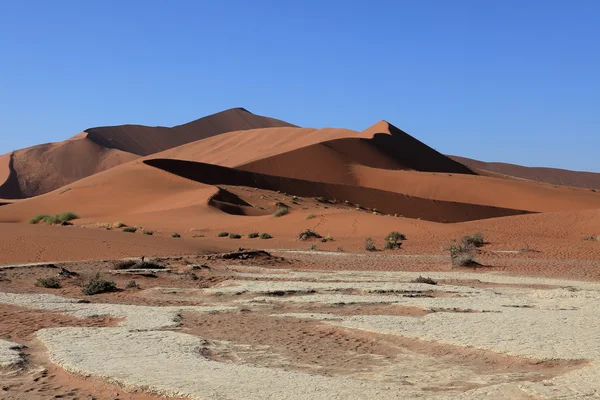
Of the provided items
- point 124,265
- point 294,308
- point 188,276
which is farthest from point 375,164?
point 294,308

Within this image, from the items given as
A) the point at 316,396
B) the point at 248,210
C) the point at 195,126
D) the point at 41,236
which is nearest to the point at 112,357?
the point at 316,396

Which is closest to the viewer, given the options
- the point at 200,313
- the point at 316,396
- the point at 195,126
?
the point at 316,396

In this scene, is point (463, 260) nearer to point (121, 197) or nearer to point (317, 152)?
point (121, 197)

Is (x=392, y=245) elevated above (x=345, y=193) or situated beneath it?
situated beneath

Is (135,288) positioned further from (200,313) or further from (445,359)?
(445,359)

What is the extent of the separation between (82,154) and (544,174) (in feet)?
309

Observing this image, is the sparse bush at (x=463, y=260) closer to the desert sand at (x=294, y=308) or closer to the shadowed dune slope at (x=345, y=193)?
the desert sand at (x=294, y=308)

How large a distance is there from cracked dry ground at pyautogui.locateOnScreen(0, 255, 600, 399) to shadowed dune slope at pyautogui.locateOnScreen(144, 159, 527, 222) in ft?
135

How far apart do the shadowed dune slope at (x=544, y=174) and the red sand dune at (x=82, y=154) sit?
5716 centimetres

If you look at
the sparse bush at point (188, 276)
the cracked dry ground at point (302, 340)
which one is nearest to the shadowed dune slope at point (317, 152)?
the sparse bush at point (188, 276)

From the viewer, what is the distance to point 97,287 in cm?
1666

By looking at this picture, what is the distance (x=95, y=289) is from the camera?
16.6 meters

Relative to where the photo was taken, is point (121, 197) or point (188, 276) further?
point (121, 197)

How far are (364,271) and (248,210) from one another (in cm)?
2663
